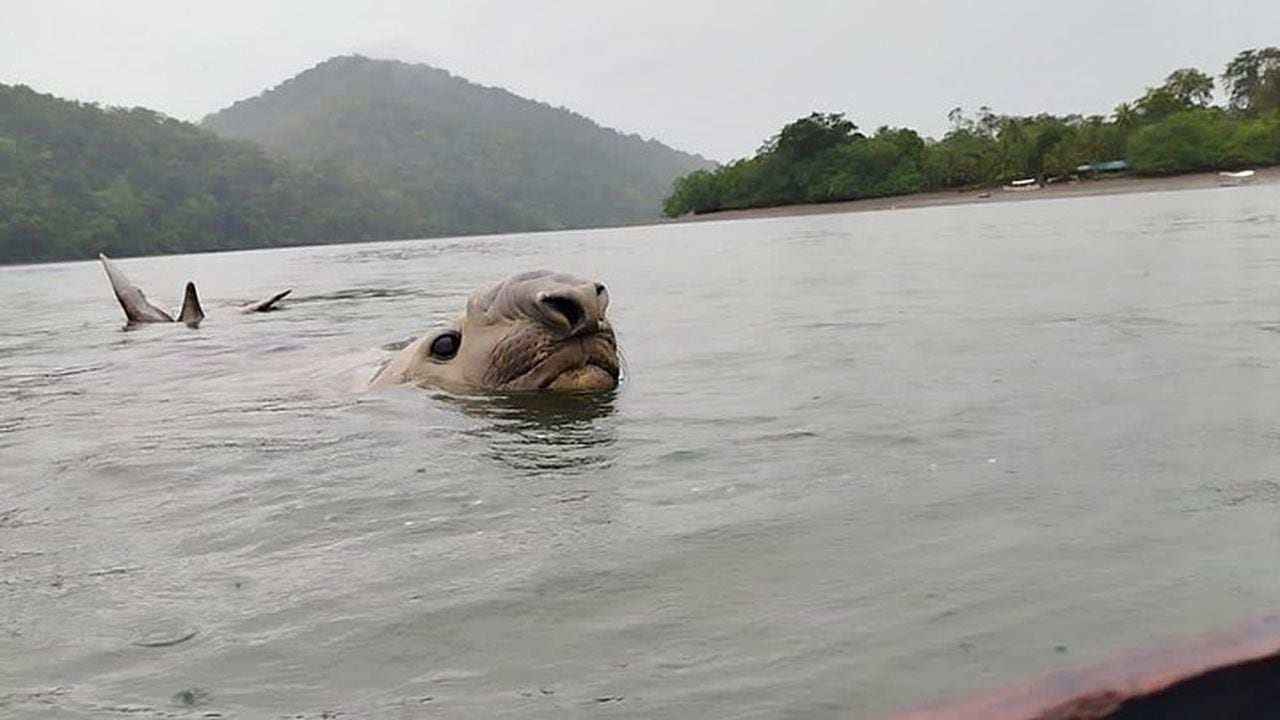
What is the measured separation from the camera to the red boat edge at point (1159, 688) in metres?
1.12

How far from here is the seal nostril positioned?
4934mm

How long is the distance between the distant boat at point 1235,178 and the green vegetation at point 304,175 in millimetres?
67697

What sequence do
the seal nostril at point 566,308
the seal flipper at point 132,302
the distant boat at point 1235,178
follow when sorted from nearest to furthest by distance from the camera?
the seal nostril at point 566,308, the seal flipper at point 132,302, the distant boat at point 1235,178

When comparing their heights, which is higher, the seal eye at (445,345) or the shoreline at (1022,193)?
the shoreline at (1022,193)

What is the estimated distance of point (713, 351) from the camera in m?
7.44

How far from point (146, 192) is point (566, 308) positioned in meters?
90.9

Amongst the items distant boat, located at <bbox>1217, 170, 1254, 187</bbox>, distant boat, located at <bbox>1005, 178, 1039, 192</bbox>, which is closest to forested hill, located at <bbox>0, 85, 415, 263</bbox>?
distant boat, located at <bbox>1005, 178, 1039, 192</bbox>

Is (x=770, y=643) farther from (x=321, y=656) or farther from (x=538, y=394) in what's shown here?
(x=538, y=394)

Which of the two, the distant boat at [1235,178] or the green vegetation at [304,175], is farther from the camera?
the green vegetation at [304,175]

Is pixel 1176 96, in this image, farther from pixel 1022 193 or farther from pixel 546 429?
pixel 546 429

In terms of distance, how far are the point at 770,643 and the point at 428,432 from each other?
107 inches

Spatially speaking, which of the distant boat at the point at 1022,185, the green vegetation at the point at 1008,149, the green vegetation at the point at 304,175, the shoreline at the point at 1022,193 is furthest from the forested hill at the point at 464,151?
the distant boat at the point at 1022,185

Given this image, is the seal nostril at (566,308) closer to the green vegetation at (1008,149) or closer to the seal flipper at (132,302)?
the seal flipper at (132,302)

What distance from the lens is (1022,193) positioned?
63781 mm
